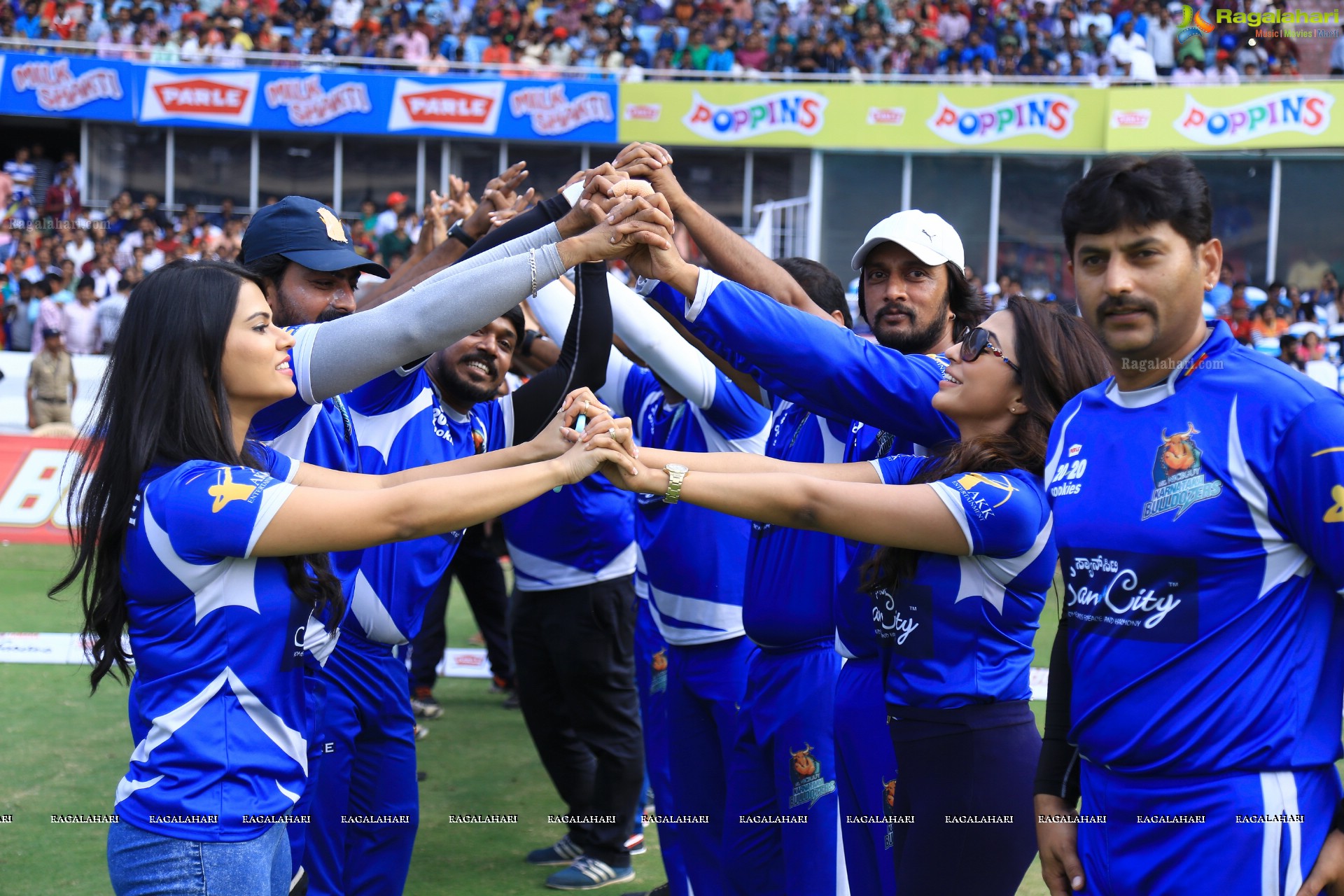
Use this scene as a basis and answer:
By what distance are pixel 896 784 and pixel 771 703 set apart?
681 mm

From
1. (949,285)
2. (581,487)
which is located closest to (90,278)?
(581,487)

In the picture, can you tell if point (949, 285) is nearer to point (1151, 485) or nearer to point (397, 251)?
point (1151, 485)

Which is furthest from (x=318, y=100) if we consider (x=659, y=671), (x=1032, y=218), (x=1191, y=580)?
(x=1191, y=580)

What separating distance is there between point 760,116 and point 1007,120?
4.58 metres

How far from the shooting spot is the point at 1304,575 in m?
2.23

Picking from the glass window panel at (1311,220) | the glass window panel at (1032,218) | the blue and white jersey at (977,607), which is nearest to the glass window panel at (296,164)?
the glass window panel at (1032,218)

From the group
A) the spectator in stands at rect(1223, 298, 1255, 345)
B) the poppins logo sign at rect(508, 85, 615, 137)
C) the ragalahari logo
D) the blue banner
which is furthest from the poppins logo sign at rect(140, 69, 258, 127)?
the ragalahari logo

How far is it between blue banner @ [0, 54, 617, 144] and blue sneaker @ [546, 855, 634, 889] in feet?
62.5

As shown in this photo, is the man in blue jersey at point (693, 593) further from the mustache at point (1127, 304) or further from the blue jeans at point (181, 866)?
the mustache at point (1127, 304)

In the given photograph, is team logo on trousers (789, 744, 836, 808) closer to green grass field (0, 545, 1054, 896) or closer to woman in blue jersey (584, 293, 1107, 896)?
woman in blue jersey (584, 293, 1107, 896)

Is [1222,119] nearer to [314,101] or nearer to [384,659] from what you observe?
[314,101]

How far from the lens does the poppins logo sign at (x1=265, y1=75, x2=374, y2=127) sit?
74.9 feet

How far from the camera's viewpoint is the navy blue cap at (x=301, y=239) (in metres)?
3.76

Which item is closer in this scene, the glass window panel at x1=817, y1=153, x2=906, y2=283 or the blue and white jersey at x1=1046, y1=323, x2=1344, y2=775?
the blue and white jersey at x1=1046, y1=323, x2=1344, y2=775
